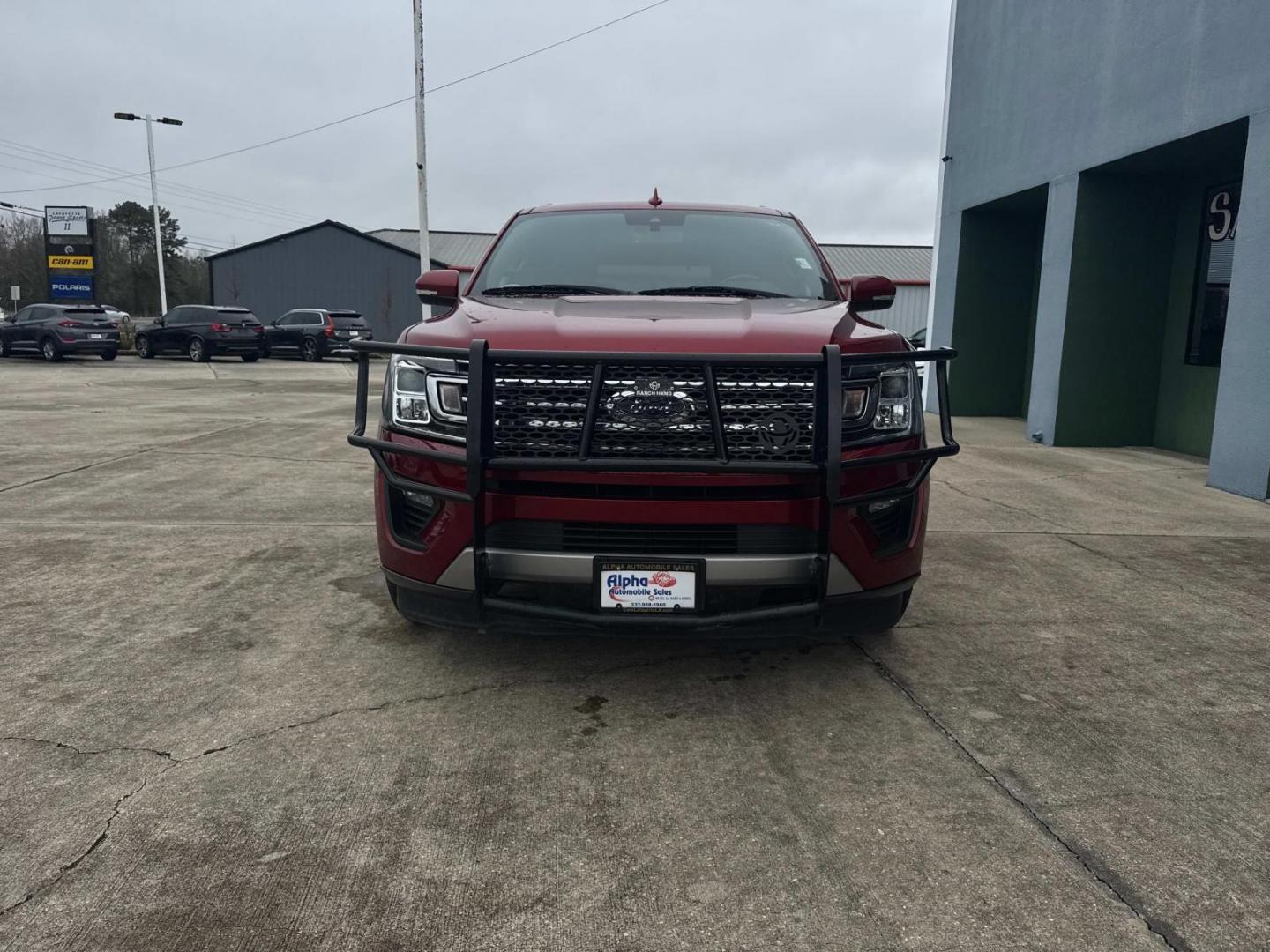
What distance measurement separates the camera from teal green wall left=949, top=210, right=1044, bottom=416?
42.9 ft

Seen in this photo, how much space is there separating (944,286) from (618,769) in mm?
12305

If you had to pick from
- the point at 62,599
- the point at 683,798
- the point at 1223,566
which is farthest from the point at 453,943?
the point at 1223,566

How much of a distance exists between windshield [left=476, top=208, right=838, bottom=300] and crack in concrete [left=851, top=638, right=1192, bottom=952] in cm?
190

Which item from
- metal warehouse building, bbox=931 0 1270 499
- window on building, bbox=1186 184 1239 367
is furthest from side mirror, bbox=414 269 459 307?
window on building, bbox=1186 184 1239 367

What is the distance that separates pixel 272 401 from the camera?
14672 mm

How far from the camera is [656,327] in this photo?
3.04 meters

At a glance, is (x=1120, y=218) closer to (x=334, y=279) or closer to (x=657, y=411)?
(x=657, y=411)

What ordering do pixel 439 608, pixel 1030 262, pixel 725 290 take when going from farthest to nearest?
pixel 1030 262
pixel 725 290
pixel 439 608

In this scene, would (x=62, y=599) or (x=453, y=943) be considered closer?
(x=453, y=943)

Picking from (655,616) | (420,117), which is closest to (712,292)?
(655,616)

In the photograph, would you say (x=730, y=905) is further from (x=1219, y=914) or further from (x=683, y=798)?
(x=1219, y=914)

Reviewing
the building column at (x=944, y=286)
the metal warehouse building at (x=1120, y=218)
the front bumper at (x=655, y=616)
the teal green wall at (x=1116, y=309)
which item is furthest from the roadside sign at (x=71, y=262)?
the front bumper at (x=655, y=616)

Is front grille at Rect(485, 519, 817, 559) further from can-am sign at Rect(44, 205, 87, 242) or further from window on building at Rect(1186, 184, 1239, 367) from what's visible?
can-am sign at Rect(44, 205, 87, 242)

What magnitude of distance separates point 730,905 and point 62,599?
11.7 ft
